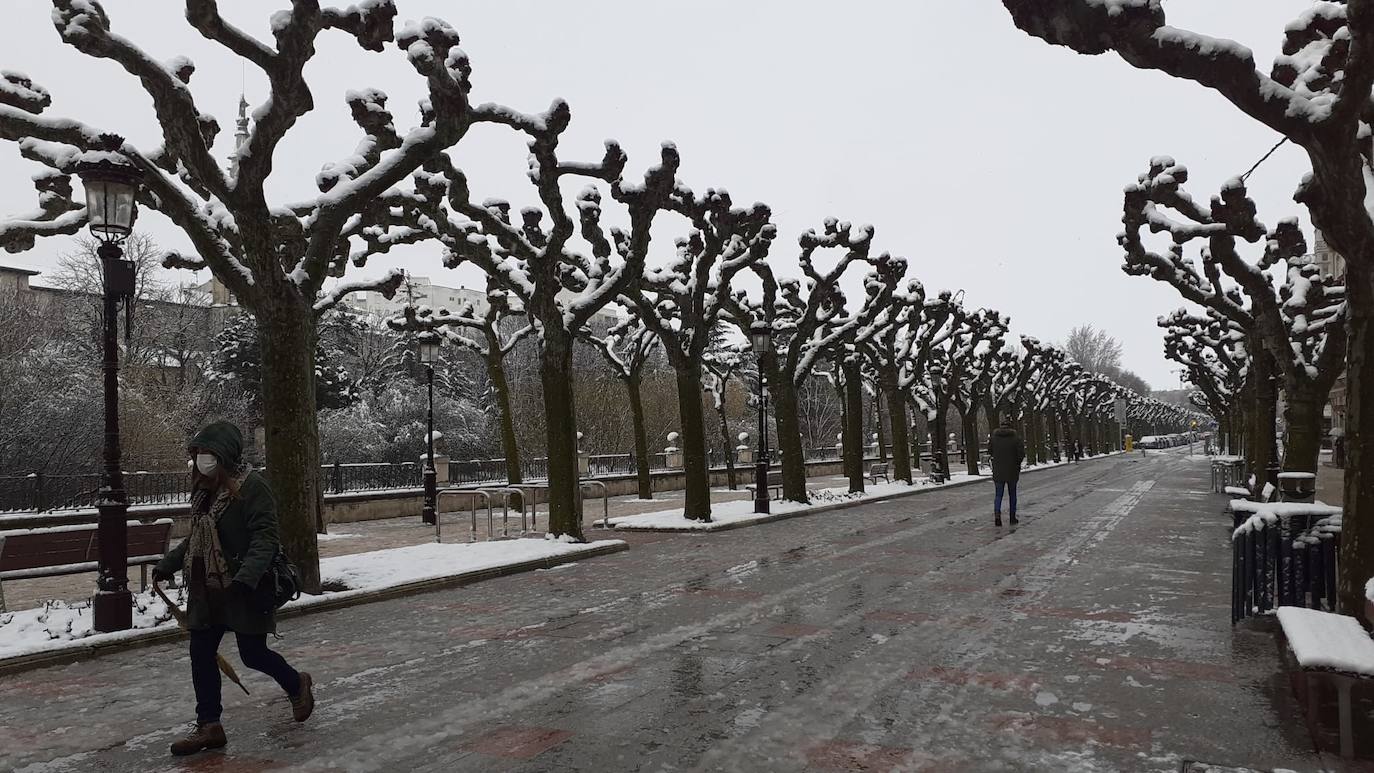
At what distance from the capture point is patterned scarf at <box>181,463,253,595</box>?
5254mm

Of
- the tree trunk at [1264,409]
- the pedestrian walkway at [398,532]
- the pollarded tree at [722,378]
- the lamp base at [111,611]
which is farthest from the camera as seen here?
the pollarded tree at [722,378]

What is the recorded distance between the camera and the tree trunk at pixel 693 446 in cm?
1945

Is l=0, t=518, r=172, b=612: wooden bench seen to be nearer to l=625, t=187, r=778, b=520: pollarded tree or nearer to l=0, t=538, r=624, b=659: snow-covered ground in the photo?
l=0, t=538, r=624, b=659: snow-covered ground

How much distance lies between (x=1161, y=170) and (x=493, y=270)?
38.4 ft

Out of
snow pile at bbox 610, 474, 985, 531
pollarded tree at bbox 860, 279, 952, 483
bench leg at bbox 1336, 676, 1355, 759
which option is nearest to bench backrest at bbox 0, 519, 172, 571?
snow pile at bbox 610, 474, 985, 531

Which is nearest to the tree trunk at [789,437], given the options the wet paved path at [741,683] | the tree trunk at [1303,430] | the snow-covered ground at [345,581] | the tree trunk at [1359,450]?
the snow-covered ground at [345,581]

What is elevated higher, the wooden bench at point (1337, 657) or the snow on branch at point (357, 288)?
the snow on branch at point (357, 288)

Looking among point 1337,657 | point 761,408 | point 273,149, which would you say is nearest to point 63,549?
point 273,149

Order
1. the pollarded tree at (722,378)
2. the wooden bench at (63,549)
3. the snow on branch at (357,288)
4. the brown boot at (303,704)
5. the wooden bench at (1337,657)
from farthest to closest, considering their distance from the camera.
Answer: the pollarded tree at (722,378) < the snow on branch at (357,288) < the wooden bench at (63,549) < the brown boot at (303,704) < the wooden bench at (1337,657)

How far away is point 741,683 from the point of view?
652cm

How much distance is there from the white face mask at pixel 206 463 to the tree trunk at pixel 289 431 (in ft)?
18.5

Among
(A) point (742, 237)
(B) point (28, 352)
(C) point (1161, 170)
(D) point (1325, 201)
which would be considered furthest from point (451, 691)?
(B) point (28, 352)

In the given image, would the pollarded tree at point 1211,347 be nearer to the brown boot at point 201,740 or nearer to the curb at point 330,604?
the curb at point 330,604

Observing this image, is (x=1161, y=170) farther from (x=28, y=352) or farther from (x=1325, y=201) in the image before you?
(x=28, y=352)
